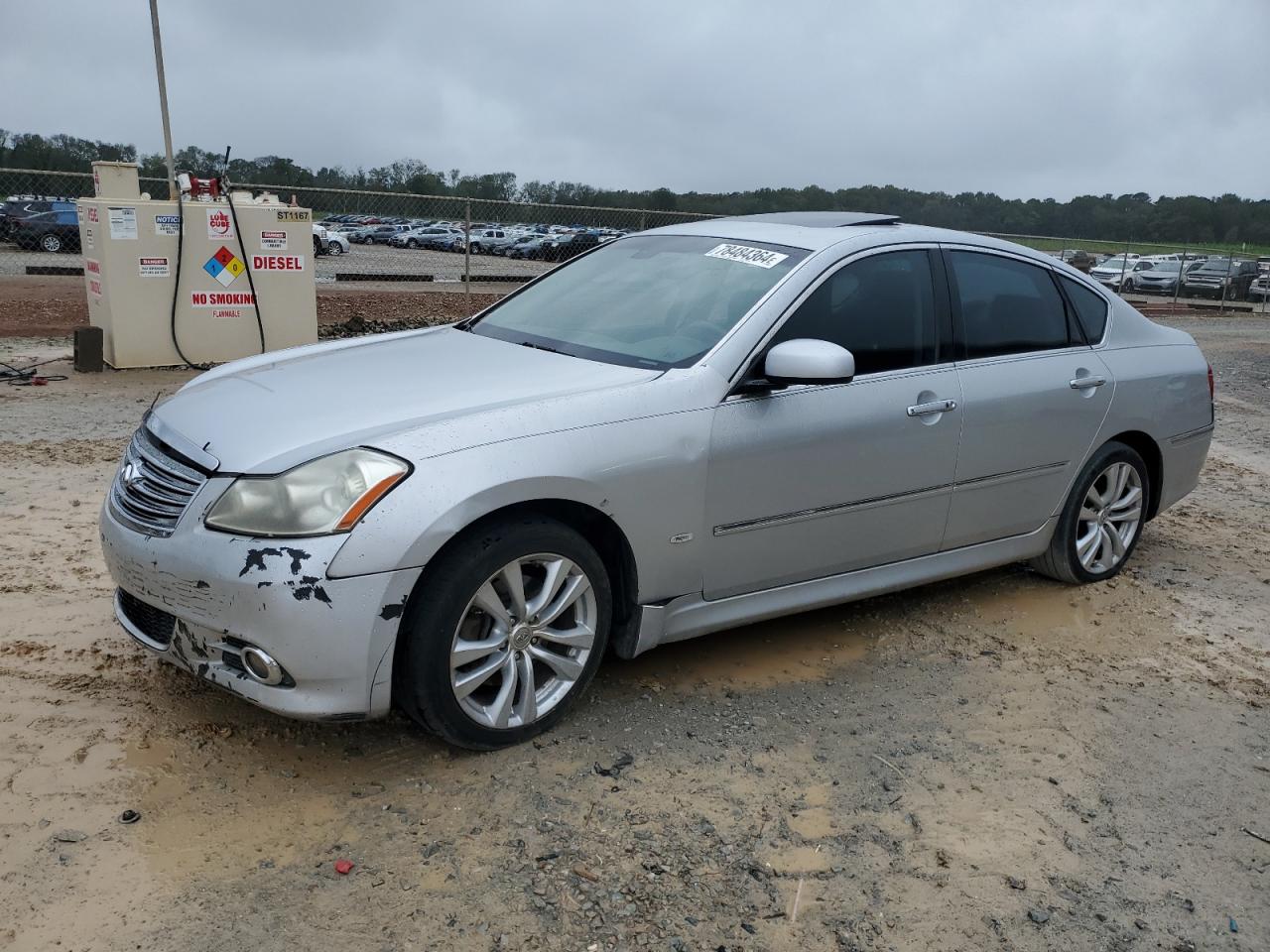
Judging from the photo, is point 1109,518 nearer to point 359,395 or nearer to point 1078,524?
point 1078,524

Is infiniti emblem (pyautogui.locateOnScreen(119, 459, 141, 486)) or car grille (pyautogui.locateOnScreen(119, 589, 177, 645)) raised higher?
infiniti emblem (pyautogui.locateOnScreen(119, 459, 141, 486))

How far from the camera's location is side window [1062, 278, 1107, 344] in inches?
201

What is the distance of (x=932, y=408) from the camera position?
14.0 feet

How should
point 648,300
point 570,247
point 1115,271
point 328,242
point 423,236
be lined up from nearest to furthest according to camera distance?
1. point 648,300
2. point 570,247
3. point 423,236
4. point 1115,271
5. point 328,242

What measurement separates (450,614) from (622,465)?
0.73 meters

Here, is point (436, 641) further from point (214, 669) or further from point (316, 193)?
point (316, 193)

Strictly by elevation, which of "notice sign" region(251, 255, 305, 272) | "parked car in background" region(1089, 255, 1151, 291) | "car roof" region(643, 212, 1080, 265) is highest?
"car roof" region(643, 212, 1080, 265)

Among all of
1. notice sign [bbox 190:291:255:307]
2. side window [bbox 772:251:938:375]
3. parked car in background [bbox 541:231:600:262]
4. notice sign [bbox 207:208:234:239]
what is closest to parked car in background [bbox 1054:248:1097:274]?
parked car in background [bbox 541:231:600:262]

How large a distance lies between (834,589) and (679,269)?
1429mm

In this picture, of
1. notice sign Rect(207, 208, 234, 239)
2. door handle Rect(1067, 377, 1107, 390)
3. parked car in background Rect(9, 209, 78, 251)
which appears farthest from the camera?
parked car in background Rect(9, 209, 78, 251)

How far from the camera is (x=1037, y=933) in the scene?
2.80 m

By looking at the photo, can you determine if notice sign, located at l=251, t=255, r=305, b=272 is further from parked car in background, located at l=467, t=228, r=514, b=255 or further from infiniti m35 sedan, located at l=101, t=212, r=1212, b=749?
parked car in background, located at l=467, t=228, r=514, b=255

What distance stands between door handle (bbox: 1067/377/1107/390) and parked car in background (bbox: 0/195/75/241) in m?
25.8

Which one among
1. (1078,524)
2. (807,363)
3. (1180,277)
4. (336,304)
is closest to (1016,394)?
(1078,524)
